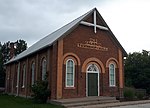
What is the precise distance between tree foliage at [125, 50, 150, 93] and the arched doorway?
14169 millimetres

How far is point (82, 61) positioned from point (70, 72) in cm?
170

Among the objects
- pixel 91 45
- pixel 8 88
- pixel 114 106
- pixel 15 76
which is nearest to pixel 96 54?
pixel 91 45

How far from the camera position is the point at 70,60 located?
22156mm

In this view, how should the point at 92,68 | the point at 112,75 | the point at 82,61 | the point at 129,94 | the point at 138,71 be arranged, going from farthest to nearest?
the point at 138,71
the point at 112,75
the point at 92,68
the point at 82,61
the point at 129,94

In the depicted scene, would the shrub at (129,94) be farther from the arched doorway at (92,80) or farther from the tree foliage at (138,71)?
the tree foliage at (138,71)

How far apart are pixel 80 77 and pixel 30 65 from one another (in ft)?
24.9

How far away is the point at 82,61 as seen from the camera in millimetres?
22844

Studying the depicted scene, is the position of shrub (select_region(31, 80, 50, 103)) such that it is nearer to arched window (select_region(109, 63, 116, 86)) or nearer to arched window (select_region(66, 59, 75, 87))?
arched window (select_region(66, 59, 75, 87))

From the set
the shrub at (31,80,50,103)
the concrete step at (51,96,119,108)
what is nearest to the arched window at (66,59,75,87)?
the shrub at (31,80,50,103)

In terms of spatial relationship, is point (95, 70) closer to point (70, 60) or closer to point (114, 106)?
point (70, 60)

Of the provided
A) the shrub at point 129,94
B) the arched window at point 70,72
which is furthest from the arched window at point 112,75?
the arched window at point 70,72

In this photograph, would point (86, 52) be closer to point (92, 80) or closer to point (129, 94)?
point (92, 80)

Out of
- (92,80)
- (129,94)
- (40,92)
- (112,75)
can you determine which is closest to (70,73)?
(92,80)

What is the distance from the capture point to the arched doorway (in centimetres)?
2297
